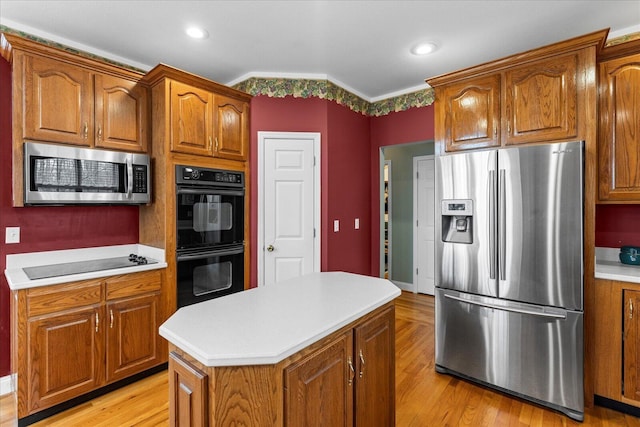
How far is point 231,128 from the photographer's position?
120 inches

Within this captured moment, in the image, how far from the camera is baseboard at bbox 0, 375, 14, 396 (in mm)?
2332

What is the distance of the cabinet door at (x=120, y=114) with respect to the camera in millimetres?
2471

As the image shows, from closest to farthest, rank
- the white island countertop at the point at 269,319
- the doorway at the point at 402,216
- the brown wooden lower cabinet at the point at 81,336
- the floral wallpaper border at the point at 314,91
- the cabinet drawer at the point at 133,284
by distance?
the white island countertop at the point at 269,319 < the brown wooden lower cabinet at the point at 81,336 < the cabinet drawer at the point at 133,284 < the floral wallpaper border at the point at 314,91 < the doorway at the point at 402,216

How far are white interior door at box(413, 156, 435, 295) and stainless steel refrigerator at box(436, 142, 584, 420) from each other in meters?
2.25

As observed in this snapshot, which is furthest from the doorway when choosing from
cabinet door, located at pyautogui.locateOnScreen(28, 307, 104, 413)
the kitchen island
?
cabinet door, located at pyautogui.locateOnScreen(28, 307, 104, 413)

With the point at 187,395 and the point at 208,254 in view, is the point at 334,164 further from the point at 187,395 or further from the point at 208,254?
the point at 187,395

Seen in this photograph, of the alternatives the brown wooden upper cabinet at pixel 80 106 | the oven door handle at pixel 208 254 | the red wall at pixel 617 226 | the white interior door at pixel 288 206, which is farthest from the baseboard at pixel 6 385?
the red wall at pixel 617 226

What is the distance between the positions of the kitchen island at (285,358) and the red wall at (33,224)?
1.82 metres

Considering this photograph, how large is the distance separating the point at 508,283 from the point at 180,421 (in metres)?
2.10

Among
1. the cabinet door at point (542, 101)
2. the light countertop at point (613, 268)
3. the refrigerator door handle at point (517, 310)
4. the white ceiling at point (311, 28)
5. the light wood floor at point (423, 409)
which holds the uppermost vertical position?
the white ceiling at point (311, 28)

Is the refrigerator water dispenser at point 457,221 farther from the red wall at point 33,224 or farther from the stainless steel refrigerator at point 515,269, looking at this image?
the red wall at point 33,224

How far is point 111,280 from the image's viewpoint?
90.7 inches

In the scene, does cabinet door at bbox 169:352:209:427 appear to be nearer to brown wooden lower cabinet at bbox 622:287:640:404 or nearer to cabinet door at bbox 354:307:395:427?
cabinet door at bbox 354:307:395:427

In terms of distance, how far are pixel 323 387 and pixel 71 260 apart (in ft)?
7.91
